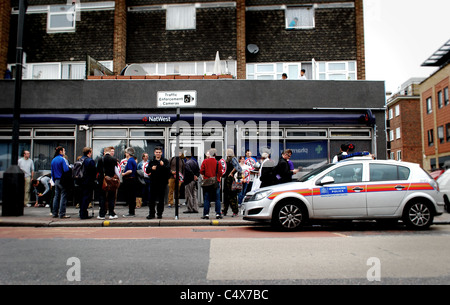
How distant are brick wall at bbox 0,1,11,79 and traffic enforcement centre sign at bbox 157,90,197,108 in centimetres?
840

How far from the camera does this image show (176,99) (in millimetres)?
15641

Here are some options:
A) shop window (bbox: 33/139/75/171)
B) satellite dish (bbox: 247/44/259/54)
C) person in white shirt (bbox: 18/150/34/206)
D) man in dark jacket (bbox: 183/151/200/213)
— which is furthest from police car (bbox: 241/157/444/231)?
satellite dish (bbox: 247/44/259/54)

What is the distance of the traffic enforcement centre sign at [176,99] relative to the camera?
15617 mm

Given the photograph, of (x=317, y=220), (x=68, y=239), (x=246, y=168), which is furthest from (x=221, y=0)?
(x=68, y=239)

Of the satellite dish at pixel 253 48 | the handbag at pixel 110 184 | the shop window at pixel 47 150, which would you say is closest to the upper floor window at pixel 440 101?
the satellite dish at pixel 253 48

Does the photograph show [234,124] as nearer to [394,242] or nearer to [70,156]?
[70,156]

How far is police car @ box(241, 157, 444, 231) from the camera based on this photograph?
29.2ft

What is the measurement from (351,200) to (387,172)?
3.74 ft

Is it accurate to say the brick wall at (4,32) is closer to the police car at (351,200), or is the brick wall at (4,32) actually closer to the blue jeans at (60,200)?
the blue jeans at (60,200)

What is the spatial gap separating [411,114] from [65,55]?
4701 cm

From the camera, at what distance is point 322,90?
1577 centimetres

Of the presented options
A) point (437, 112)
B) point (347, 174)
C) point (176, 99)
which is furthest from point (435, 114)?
Answer: point (347, 174)

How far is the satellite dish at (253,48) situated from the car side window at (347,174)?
1056 centimetres

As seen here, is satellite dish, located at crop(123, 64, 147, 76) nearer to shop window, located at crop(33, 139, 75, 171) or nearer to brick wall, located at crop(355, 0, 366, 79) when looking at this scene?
shop window, located at crop(33, 139, 75, 171)
